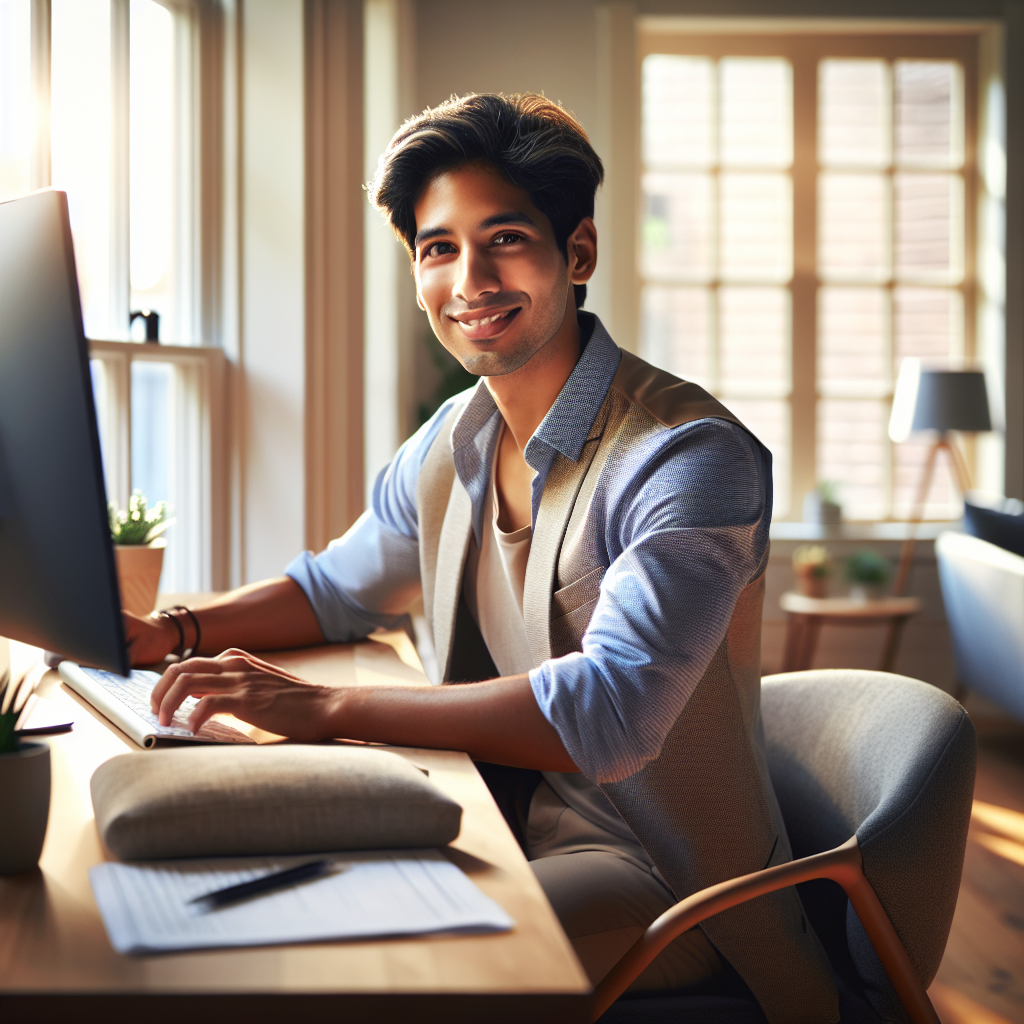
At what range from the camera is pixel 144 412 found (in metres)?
2.54

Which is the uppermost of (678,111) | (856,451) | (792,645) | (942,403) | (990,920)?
(678,111)

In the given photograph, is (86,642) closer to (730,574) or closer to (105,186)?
(730,574)

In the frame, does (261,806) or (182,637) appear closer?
(261,806)

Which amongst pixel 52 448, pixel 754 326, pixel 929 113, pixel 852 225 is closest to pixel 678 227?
pixel 754 326

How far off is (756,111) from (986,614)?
2679mm

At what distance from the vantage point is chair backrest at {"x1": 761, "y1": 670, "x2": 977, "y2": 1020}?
0.98 m

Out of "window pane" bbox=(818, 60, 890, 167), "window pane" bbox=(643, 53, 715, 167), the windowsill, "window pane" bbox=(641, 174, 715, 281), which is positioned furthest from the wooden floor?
"window pane" bbox=(643, 53, 715, 167)

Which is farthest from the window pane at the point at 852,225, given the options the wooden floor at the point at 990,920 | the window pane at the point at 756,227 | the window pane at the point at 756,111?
the wooden floor at the point at 990,920

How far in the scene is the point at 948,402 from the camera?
13.7 ft

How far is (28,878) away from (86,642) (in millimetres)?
160

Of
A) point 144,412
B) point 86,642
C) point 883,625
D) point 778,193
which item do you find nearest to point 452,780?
point 86,642

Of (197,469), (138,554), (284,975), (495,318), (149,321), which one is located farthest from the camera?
(197,469)

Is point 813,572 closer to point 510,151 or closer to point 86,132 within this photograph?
point 86,132

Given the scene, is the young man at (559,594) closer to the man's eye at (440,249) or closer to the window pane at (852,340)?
the man's eye at (440,249)
